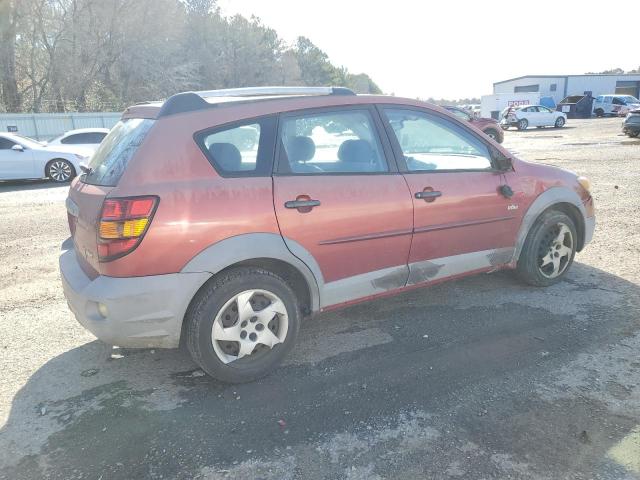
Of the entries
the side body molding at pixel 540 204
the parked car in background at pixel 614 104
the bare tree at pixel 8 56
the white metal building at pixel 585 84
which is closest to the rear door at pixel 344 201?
the side body molding at pixel 540 204

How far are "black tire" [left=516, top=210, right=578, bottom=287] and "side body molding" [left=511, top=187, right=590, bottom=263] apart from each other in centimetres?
6

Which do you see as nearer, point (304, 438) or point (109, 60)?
point (304, 438)

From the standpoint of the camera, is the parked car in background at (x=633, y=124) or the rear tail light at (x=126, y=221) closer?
the rear tail light at (x=126, y=221)

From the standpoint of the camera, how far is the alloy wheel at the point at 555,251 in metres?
4.30

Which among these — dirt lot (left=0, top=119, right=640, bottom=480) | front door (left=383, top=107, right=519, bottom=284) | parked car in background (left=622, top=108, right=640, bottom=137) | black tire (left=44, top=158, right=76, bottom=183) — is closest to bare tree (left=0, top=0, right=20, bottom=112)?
black tire (left=44, top=158, right=76, bottom=183)

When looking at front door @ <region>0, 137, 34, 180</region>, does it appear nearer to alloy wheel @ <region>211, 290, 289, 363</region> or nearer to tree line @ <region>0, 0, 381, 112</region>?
alloy wheel @ <region>211, 290, 289, 363</region>

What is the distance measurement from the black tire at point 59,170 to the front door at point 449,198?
36.9 ft

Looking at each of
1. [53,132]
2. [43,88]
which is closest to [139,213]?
[53,132]

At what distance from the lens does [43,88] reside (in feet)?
109

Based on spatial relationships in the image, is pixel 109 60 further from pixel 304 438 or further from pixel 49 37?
pixel 304 438

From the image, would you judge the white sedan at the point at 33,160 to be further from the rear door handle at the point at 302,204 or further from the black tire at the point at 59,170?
the rear door handle at the point at 302,204

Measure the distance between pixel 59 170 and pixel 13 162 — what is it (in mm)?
1004

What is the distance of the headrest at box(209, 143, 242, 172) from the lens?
9.50 feet

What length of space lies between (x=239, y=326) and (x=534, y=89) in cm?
6096
